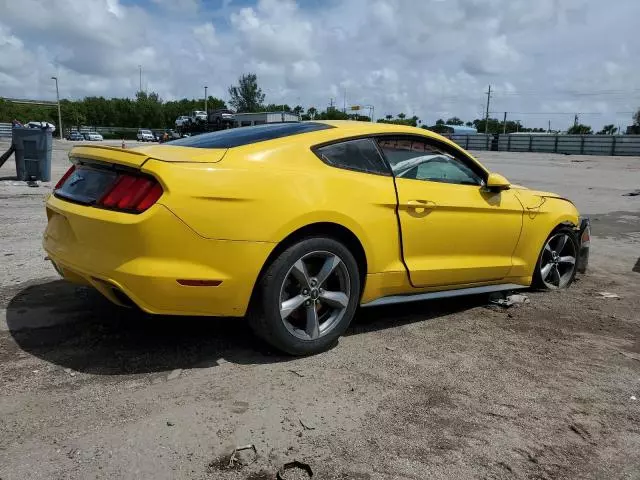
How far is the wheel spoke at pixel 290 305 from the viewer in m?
3.36

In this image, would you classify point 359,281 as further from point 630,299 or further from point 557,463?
point 630,299

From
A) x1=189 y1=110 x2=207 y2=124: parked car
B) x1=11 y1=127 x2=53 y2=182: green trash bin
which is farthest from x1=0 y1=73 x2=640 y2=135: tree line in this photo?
x1=11 y1=127 x2=53 y2=182: green trash bin

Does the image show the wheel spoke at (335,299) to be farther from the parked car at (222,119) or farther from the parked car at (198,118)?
the parked car at (198,118)

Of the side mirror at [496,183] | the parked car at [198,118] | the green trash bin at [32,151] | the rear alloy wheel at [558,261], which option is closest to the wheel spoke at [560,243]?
the rear alloy wheel at [558,261]

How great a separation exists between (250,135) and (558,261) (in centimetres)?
337

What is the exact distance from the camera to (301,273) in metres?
3.40

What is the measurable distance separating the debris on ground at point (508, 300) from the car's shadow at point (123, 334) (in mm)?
631

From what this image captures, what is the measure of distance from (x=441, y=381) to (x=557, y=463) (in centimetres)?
88

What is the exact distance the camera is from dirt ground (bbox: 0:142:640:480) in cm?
246

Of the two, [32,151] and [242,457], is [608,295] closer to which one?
[242,457]

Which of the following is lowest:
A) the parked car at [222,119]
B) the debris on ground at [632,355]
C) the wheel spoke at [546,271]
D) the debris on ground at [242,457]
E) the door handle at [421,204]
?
the debris on ground at [632,355]

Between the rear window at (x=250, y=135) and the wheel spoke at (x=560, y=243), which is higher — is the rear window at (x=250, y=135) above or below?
above

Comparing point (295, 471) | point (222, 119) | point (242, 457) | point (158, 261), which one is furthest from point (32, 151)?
point (222, 119)

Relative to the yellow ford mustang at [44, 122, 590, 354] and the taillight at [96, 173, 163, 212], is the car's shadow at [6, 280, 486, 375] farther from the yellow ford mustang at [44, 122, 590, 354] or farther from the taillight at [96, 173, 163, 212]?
the taillight at [96, 173, 163, 212]
